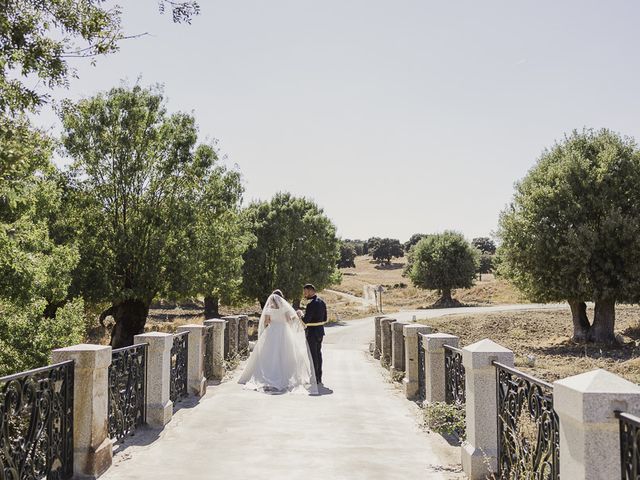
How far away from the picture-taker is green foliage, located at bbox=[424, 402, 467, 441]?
8.28 metres

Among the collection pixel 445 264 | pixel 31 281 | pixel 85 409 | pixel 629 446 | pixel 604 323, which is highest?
pixel 445 264

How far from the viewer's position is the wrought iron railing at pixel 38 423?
5.01 m

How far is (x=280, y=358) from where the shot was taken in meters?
12.7

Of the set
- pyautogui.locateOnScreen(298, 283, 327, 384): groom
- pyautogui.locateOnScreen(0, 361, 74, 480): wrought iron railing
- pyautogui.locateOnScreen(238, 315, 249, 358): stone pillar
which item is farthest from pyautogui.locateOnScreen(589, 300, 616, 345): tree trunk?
pyautogui.locateOnScreen(0, 361, 74, 480): wrought iron railing

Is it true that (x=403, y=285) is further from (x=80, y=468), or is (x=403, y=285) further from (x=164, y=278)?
(x=80, y=468)

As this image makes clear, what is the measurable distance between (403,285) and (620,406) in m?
79.7

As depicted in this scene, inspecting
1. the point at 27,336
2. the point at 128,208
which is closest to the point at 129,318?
the point at 128,208

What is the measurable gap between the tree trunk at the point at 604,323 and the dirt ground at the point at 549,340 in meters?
0.66

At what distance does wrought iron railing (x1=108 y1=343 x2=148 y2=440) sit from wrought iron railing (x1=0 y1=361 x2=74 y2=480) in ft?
4.01

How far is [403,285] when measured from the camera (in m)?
82.4

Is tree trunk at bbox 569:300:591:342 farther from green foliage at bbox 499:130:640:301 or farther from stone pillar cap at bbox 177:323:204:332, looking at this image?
stone pillar cap at bbox 177:323:204:332

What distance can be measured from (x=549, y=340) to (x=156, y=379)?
2595 centimetres

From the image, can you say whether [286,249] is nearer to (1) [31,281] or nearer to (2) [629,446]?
(1) [31,281]

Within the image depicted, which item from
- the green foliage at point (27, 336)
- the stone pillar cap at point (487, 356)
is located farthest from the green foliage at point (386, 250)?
the stone pillar cap at point (487, 356)
